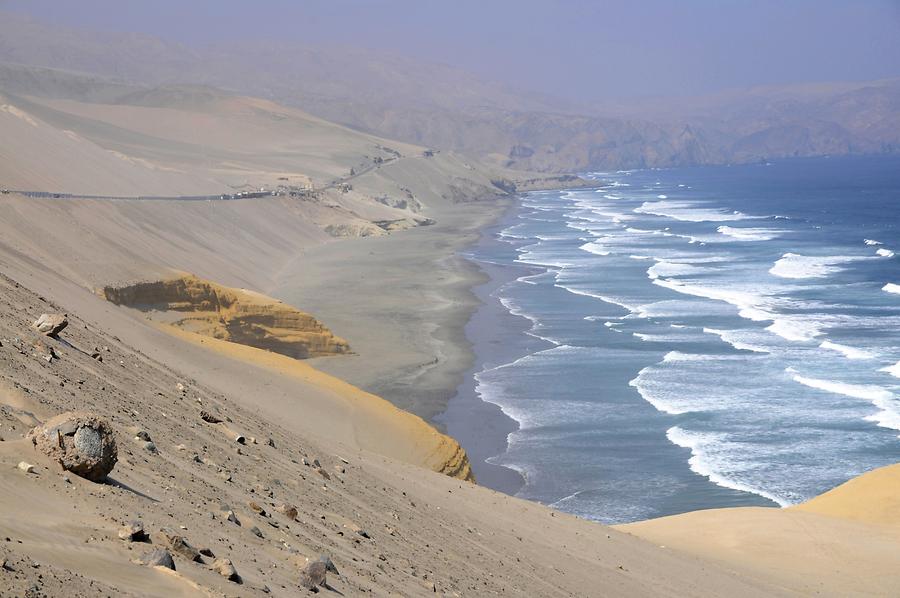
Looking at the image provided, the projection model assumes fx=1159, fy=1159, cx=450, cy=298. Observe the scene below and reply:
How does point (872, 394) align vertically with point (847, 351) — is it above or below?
above

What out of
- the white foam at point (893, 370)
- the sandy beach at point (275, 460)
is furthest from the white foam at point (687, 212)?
the white foam at point (893, 370)

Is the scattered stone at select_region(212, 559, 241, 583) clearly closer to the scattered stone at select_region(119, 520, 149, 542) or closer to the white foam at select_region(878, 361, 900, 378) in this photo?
the scattered stone at select_region(119, 520, 149, 542)

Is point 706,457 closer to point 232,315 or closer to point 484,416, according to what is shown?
point 484,416

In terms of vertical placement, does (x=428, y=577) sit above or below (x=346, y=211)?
above

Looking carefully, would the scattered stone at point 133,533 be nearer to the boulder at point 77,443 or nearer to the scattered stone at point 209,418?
the boulder at point 77,443

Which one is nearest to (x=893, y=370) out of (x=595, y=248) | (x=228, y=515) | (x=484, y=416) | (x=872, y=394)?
(x=872, y=394)

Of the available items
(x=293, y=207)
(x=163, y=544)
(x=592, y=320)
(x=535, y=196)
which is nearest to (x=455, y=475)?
(x=163, y=544)

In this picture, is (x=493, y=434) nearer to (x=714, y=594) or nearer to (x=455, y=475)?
(x=455, y=475)
